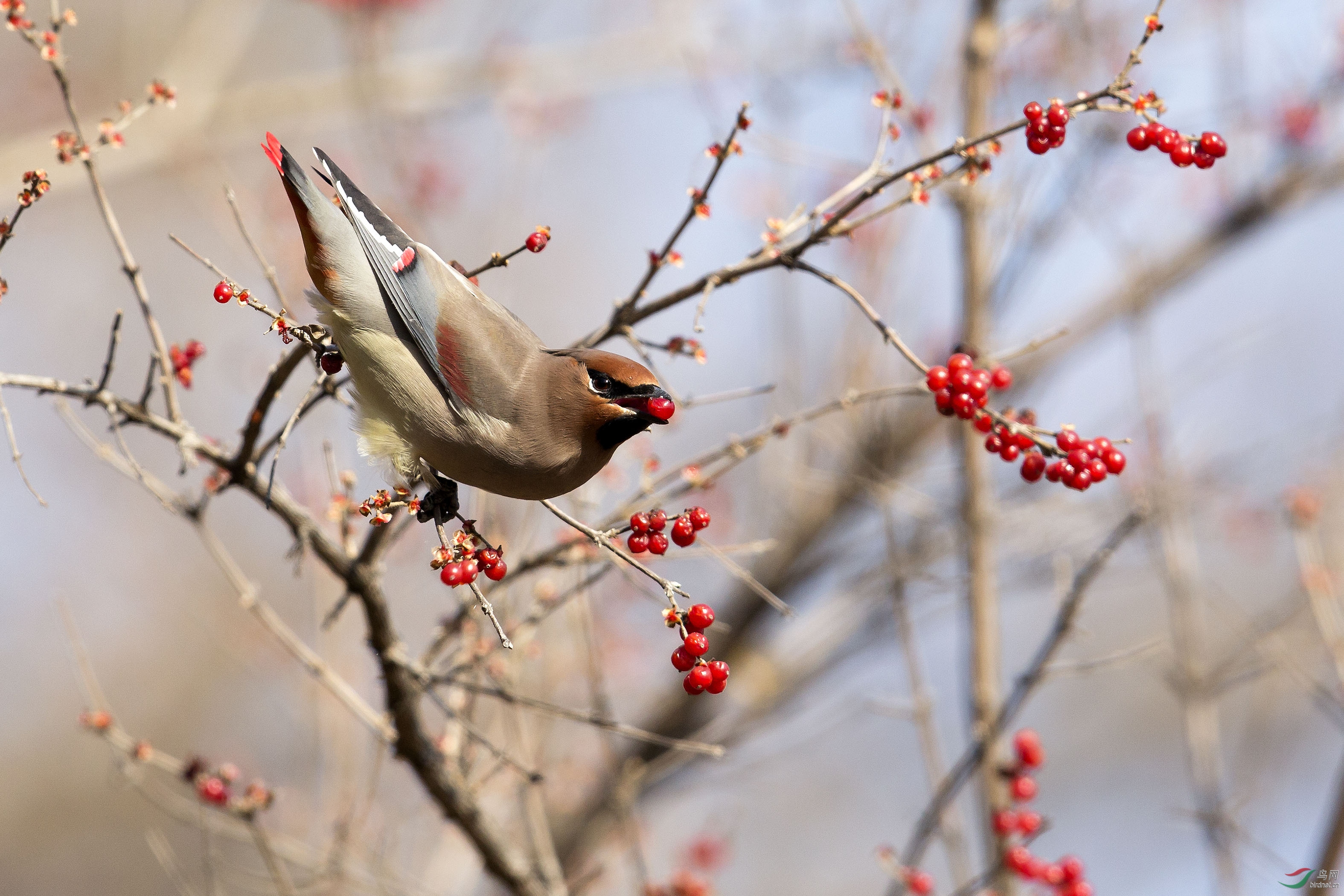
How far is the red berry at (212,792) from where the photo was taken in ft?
9.73

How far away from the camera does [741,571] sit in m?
2.72

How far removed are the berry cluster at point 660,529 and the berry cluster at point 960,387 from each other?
1.82 feet

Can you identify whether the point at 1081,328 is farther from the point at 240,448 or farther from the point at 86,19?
the point at 86,19

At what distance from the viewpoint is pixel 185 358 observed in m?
2.81

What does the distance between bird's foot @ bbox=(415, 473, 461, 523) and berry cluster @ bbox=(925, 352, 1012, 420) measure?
3.52 ft

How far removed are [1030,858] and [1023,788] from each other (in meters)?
0.21

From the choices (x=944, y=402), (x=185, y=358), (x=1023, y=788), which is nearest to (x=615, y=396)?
(x=944, y=402)

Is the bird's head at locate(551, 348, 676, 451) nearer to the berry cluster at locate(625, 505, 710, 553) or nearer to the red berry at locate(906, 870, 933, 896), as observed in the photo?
the berry cluster at locate(625, 505, 710, 553)

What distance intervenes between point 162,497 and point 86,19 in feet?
28.2

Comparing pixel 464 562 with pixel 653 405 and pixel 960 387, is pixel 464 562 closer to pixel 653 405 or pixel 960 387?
pixel 653 405

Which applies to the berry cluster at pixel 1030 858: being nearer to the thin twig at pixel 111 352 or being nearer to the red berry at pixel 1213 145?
the red berry at pixel 1213 145

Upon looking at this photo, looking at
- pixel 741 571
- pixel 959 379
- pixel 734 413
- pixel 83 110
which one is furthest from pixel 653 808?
pixel 83 110

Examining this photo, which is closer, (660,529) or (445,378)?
(660,529)

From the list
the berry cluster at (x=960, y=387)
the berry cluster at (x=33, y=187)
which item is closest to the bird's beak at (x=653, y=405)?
the berry cluster at (x=960, y=387)
